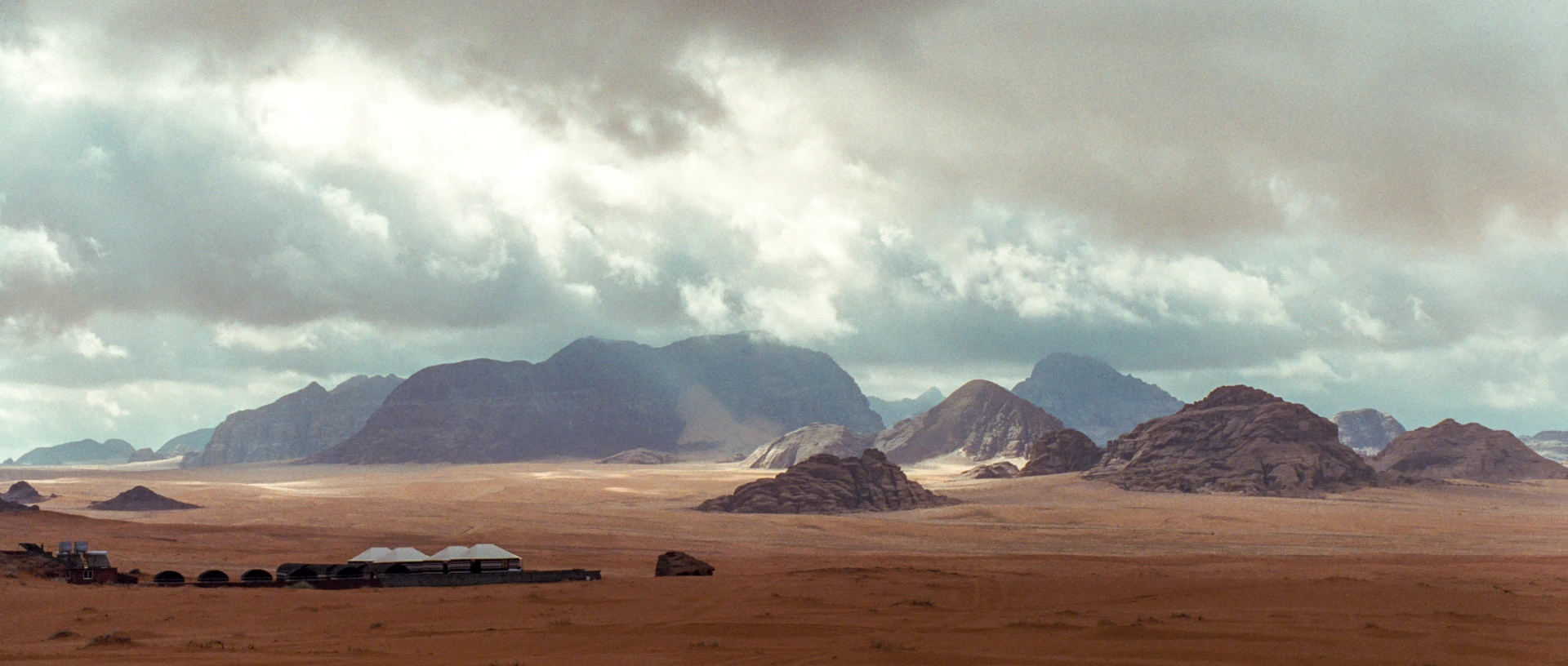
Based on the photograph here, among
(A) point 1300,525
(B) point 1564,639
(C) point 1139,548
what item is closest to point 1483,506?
(A) point 1300,525

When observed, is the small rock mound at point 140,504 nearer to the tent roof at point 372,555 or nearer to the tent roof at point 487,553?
the tent roof at point 372,555

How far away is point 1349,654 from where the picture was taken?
2320cm

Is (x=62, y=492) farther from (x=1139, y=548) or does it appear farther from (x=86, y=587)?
(x=1139, y=548)

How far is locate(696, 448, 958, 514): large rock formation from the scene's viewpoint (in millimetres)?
113875

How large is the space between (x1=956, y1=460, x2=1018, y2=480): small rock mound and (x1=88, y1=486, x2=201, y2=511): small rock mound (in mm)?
113684

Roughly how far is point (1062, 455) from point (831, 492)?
2514 inches

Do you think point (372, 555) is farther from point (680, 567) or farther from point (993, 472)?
point (993, 472)

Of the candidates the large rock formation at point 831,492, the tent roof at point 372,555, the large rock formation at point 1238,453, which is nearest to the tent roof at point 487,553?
the tent roof at point 372,555

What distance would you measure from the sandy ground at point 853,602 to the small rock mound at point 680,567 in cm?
270

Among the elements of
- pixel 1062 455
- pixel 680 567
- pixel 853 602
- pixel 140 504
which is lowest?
pixel 853 602

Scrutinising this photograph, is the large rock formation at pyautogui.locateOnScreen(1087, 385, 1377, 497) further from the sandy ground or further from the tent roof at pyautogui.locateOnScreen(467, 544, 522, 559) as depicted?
the tent roof at pyautogui.locateOnScreen(467, 544, 522, 559)

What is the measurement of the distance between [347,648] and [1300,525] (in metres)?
86.2

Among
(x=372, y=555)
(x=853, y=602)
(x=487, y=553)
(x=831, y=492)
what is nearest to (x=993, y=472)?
(x=831, y=492)

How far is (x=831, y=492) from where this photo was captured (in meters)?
118
